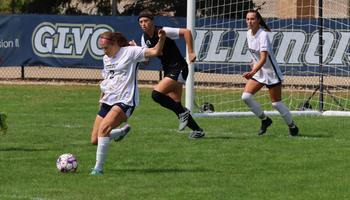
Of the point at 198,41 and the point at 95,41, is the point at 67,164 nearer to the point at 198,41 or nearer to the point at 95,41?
the point at 198,41

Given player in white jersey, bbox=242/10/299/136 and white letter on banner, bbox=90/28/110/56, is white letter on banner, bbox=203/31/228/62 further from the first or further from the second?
player in white jersey, bbox=242/10/299/136

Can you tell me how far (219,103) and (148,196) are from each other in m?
9.23

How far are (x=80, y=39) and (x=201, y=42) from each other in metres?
5.55

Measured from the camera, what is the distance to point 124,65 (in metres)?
7.17

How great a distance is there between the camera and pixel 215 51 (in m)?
16.9

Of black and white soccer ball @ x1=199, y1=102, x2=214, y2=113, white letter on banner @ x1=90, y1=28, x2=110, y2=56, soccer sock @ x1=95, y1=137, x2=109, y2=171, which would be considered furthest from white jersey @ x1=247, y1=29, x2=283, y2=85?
white letter on banner @ x1=90, y1=28, x2=110, y2=56

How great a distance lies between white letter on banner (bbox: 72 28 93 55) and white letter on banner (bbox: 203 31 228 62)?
170 inches

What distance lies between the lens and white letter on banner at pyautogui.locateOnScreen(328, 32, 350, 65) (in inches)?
643

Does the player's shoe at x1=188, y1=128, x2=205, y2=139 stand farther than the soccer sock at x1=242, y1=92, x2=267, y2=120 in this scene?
No

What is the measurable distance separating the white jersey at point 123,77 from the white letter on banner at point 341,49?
34.2 feet

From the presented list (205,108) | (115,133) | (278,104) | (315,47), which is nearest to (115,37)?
(115,133)

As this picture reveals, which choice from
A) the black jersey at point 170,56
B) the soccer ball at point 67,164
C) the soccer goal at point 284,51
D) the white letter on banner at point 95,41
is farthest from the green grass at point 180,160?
the white letter on banner at point 95,41

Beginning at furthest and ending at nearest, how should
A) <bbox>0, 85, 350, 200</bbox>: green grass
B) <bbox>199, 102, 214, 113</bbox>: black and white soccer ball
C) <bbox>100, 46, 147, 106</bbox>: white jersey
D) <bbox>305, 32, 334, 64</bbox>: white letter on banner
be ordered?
<bbox>305, 32, 334, 64</bbox>: white letter on banner, <bbox>199, 102, 214, 113</bbox>: black and white soccer ball, <bbox>100, 46, 147, 106</bbox>: white jersey, <bbox>0, 85, 350, 200</bbox>: green grass

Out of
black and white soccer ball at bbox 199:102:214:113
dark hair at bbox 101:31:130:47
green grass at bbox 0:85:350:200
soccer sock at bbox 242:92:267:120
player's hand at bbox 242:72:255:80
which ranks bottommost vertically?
green grass at bbox 0:85:350:200
